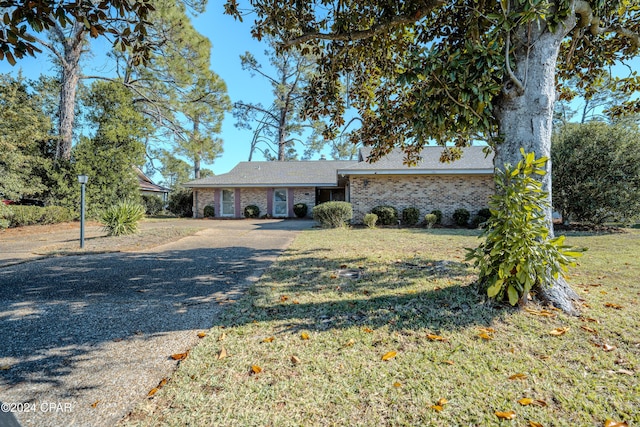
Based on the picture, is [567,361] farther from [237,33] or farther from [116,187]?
[116,187]

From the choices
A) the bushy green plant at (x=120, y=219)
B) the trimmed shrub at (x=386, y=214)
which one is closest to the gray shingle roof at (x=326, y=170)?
the trimmed shrub at (x=386, y=214)

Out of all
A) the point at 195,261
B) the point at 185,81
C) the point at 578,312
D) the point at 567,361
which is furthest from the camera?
the point at 185,81

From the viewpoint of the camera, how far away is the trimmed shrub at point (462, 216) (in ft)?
45.3

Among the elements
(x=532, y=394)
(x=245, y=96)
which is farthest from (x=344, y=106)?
(x=245, y=96)

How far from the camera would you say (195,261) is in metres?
6.14

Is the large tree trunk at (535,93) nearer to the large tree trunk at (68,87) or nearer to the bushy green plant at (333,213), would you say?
the bushy green plant at (333,213)

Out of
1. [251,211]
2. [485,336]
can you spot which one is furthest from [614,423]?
[251,211]

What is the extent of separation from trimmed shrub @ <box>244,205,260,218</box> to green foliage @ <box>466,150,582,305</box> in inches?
697

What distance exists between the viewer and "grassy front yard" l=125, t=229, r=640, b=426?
1.85 meters

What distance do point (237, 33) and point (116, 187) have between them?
11805 mm

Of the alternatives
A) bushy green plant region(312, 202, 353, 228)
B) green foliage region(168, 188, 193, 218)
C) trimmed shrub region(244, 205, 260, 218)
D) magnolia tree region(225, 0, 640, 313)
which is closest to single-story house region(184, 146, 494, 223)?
trimmed shrub region(244, 205, 260, 218)

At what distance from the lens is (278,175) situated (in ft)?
69.4

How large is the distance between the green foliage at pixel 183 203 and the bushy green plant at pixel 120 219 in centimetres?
1348

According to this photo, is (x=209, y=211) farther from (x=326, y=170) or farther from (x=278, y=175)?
(x=326, y=170)
